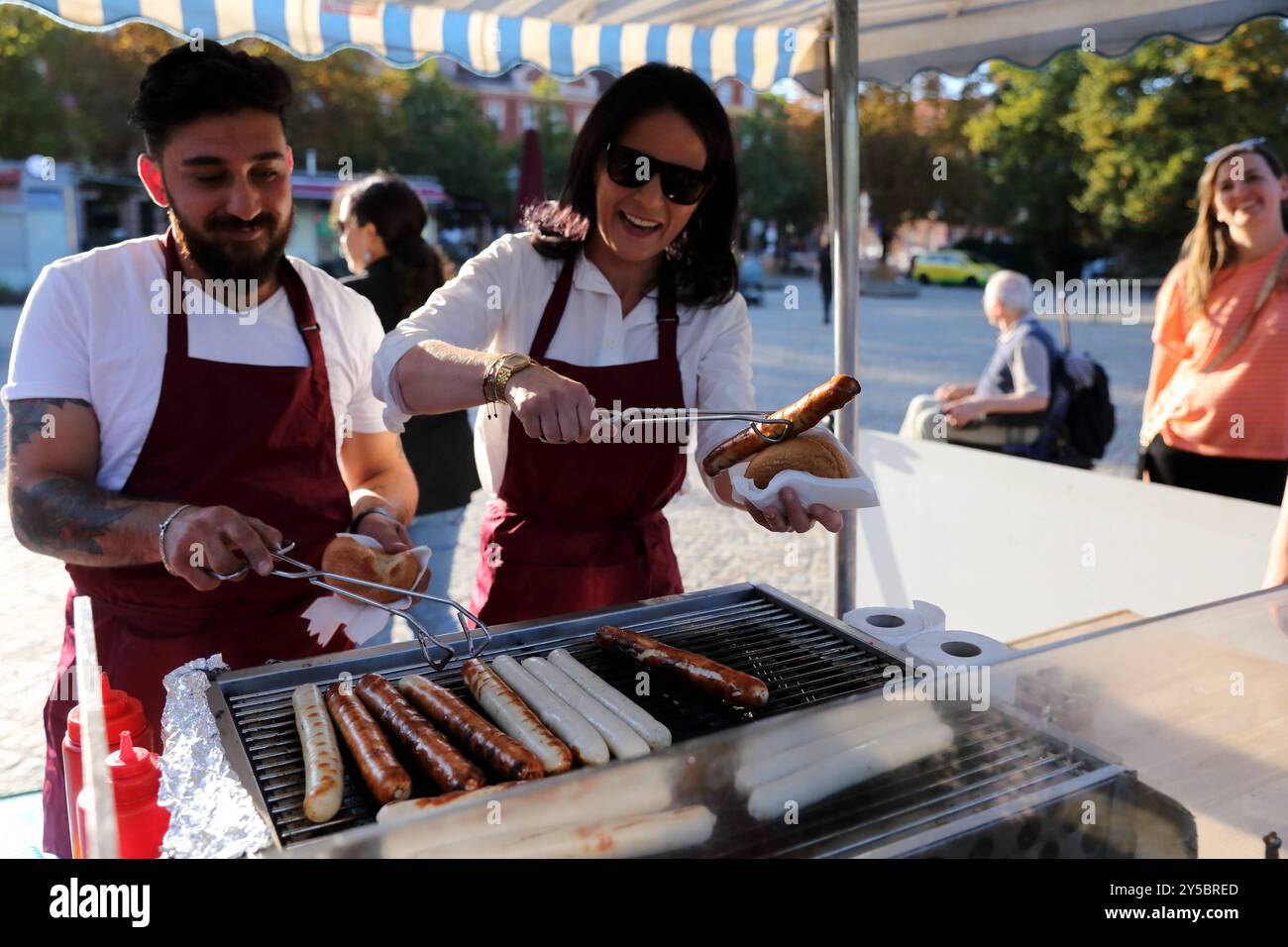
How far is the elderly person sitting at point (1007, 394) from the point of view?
5.16m

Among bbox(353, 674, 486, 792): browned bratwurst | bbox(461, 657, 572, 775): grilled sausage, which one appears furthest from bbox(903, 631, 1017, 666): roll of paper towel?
bbox(353, 674, 486, 792): browned bratwurst

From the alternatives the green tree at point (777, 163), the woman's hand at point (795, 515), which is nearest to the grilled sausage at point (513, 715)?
the woman's hand at point (795, 515)

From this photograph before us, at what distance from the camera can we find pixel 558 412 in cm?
184

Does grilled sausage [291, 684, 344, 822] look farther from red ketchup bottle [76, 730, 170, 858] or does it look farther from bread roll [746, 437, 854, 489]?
bread roll [746, 437, 854, 489]

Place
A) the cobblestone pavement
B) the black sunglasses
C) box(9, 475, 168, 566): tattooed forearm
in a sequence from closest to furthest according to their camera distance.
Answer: box(9, 475, 168, 566): tattooed forearm < the black sunglasses < the cobblestone pavement

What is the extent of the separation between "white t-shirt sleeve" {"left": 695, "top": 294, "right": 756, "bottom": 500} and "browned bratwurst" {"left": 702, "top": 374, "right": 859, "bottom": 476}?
386mm

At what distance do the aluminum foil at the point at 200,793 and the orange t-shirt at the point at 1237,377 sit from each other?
3.87 meters

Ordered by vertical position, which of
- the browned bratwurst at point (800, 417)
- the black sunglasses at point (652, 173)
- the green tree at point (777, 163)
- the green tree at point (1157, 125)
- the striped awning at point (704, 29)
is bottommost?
the browned bratwurst at point (800, 417)

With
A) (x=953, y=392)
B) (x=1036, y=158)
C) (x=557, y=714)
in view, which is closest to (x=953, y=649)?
(x=557, y=714)

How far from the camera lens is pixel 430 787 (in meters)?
1.40

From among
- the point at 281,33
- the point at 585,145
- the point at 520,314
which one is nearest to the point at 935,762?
the point at 520,314

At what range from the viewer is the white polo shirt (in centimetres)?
248

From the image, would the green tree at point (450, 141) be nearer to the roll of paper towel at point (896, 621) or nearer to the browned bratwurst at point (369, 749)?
the roll of paper towel at point (896, 621)

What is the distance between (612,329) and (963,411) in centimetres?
318
